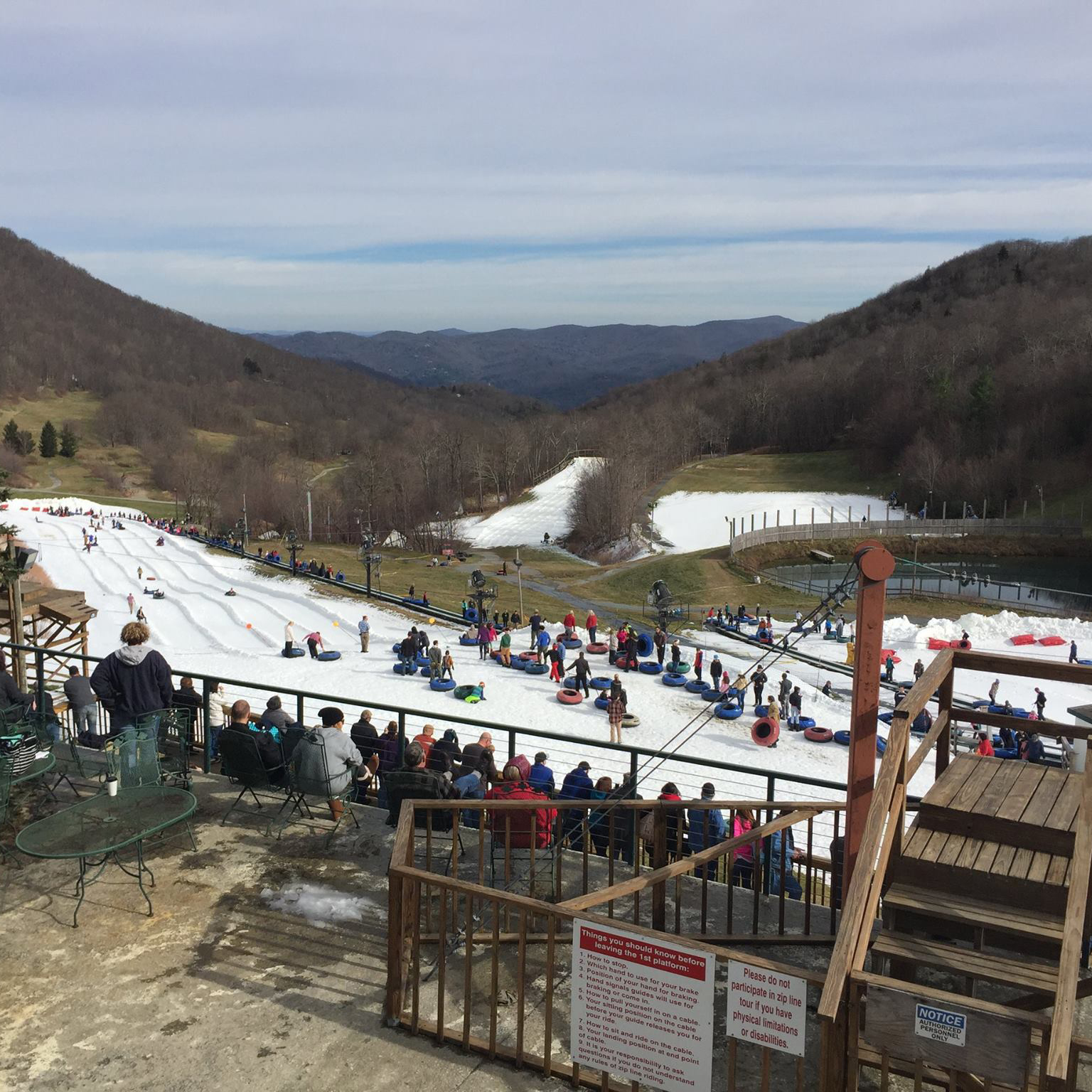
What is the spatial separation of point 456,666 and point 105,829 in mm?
23246

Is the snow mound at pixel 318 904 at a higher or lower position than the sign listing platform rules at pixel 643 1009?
lower

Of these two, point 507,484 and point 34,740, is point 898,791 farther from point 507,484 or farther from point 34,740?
point 507,484

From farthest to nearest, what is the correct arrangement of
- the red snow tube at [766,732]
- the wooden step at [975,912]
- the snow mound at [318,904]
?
the red snow tube at [766,732]
the snow mound at [318,904]
the wooden step at [975,912]

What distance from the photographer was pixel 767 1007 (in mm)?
4707

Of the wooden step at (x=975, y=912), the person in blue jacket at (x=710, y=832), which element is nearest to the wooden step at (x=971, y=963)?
the wooden step at (x=975, y=912)

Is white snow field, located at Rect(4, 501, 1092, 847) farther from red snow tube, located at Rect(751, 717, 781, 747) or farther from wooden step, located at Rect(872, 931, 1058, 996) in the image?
wooden step, located at Rect(872, 931, 1058, 996)

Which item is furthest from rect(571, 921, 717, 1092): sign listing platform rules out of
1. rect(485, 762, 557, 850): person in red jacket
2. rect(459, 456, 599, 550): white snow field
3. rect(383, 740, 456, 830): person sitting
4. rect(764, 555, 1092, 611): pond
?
rect(459, 456, 599, 550): white snow field

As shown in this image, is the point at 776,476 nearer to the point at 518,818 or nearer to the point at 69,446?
the point at 69,446

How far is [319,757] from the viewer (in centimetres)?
805

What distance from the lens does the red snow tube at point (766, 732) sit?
23844mm

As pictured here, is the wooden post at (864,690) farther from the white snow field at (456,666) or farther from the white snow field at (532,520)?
the white snow field at (532,520)

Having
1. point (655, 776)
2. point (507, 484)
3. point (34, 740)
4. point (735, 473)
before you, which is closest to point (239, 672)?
point (655, 776)

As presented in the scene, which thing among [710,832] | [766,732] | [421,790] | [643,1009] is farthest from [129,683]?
[766,732]

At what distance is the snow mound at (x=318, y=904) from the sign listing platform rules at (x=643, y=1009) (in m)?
2.48
